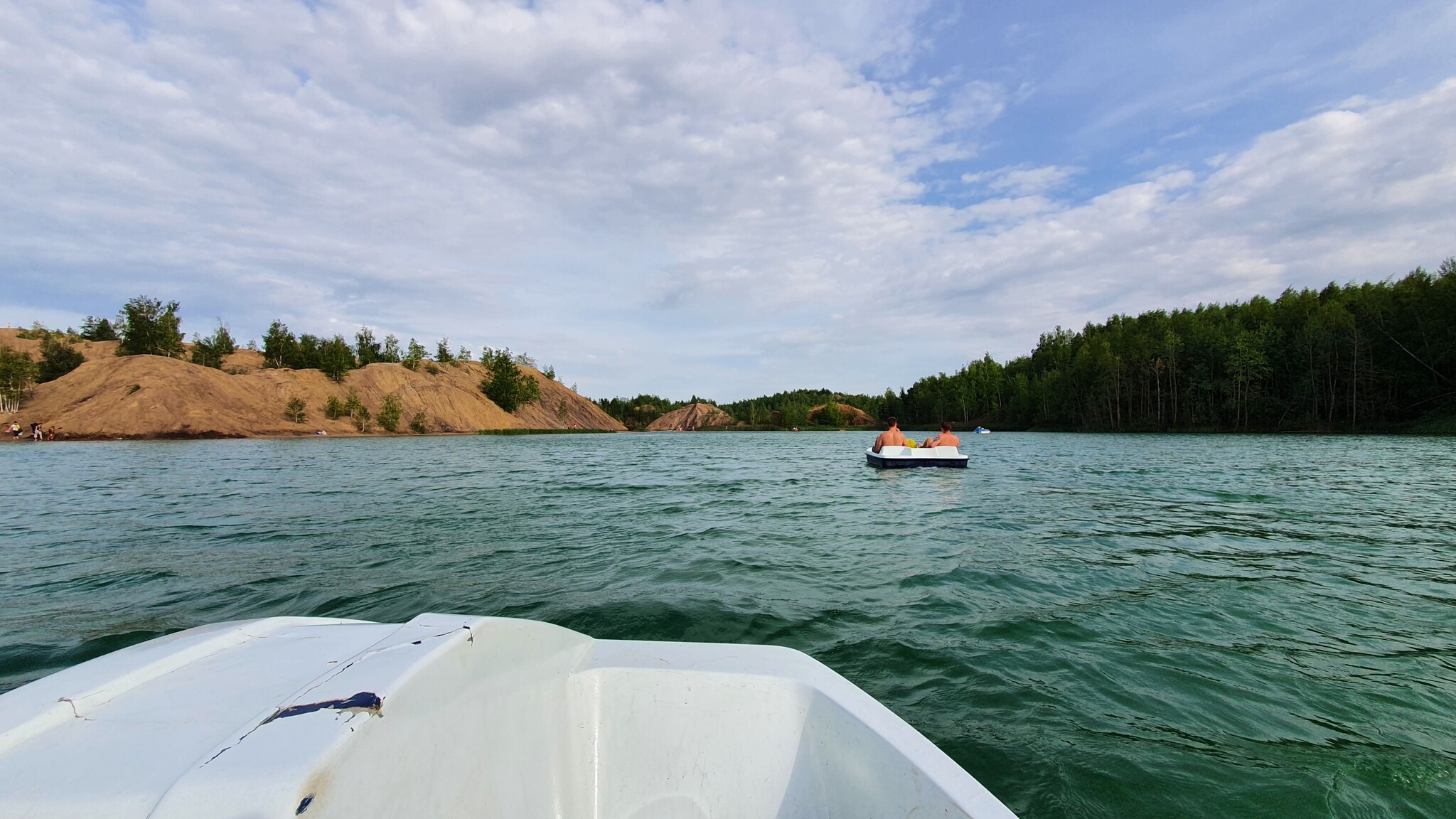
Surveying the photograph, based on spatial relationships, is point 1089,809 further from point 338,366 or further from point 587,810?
point 338,366

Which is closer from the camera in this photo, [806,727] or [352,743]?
[352,743]

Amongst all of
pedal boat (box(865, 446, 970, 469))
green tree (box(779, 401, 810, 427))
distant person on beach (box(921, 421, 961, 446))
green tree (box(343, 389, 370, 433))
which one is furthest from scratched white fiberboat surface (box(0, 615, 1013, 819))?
green tree (box(779, 401, 810, 427))

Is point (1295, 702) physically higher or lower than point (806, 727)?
lower

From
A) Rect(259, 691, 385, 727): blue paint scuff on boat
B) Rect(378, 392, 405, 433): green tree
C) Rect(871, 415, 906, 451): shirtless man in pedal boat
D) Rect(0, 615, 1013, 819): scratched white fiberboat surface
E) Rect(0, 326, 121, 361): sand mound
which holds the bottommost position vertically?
Rect(0, 615, 1013, 819): scratched white fiberboat surface

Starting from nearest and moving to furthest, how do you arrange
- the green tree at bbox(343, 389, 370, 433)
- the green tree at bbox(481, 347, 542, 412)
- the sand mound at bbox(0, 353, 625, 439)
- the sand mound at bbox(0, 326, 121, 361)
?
the sand mound at bbox(0, 353, 625, 439)
the green tree at bbox(343, 389, 370, 433)
the sand mound at bbox(0, 326, 121, 361)
the green tree at bbox(481, 347, 542, 412)

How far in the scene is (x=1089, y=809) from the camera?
261 centimetres

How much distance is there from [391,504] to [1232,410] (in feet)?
216

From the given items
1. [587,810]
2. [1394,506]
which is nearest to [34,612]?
[587,810]

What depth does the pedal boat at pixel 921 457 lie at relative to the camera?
18266mm

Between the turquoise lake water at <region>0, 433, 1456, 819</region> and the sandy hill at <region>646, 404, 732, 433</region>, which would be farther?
the sandy hill at <region>646, 404, 732, 433</region>

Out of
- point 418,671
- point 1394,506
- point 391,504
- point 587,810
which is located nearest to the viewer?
point 418,671

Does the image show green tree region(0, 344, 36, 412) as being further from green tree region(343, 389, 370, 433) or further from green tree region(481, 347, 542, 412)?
green tree region(481, 347, 542, 412)

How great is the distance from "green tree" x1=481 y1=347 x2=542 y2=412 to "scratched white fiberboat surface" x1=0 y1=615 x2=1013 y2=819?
334 feet

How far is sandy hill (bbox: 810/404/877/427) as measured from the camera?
13059cm
